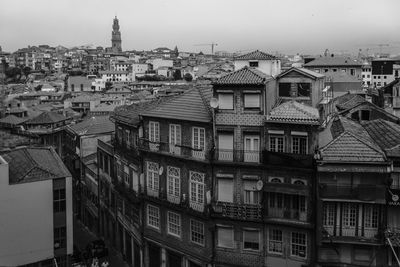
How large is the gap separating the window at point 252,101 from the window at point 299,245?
8.26 metres

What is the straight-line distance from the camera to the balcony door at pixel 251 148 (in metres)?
31.3

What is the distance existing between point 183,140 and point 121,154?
987 centimetres

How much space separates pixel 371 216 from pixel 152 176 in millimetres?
15554

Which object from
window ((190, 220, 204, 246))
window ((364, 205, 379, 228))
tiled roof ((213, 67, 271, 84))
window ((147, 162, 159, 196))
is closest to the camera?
window ((364, 205, 379, 228))

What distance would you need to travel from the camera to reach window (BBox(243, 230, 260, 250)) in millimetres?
31664

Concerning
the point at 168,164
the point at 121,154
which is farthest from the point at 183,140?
the point at 121,154

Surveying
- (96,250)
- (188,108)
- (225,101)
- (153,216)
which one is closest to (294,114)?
(225,101)

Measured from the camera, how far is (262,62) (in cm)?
3975

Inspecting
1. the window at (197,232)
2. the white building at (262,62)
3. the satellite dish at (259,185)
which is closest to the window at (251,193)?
the satellite dish at (259,185)

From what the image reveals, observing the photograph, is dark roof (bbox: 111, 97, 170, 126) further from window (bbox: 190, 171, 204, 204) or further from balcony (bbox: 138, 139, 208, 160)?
window (bbox: 190, 171, 204, 204)

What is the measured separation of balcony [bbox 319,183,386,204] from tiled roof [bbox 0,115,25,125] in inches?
2160

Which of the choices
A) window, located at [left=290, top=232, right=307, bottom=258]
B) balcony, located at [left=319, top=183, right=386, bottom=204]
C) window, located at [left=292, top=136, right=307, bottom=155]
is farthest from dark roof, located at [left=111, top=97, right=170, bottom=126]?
balcony, located at [left=319, top=183, right=386, bottom=204]

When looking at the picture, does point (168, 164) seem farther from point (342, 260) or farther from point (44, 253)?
point (342, 260)

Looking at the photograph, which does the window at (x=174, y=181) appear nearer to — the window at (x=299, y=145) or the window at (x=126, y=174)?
the window at (x=126, y=174)
